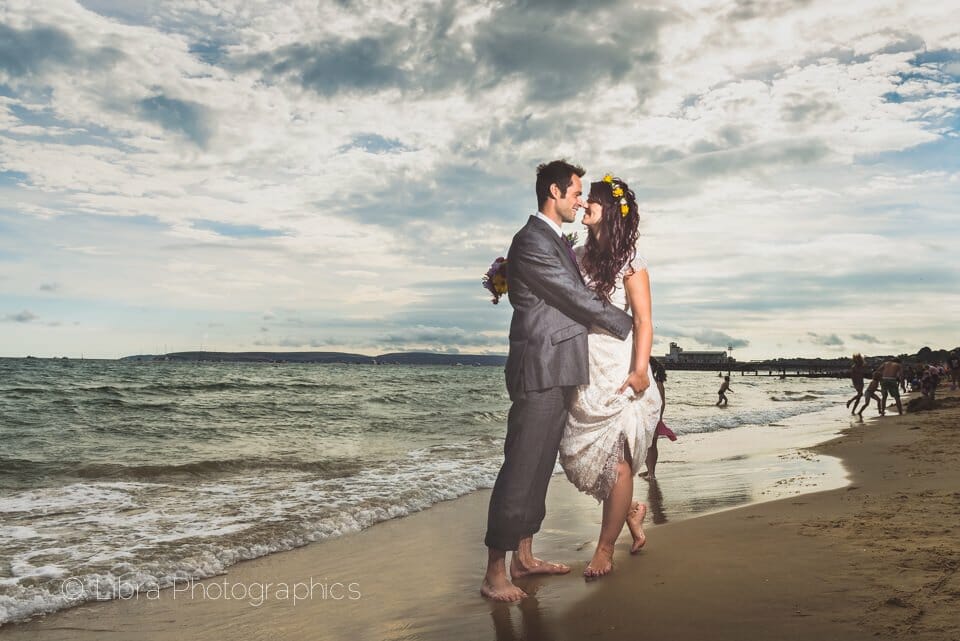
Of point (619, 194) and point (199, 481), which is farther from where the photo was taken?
point (199, 481)

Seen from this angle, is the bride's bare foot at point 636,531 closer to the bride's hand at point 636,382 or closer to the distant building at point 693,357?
the bride's hand at point 636,382

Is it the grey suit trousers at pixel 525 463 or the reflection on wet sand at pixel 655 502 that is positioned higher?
the grey suit trousers at pixel 525 463

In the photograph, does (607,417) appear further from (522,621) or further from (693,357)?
(693,357)

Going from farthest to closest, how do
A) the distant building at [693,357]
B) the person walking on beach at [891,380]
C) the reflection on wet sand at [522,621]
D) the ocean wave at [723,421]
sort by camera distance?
the distant building at [693,357] → the person walking on beach at [891,380] → the ocean wave at [723,421] → the reflection on wet sand at [522,621]

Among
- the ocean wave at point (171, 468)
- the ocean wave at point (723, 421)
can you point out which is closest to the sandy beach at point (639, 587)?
the ocean wave at point (171, 468)

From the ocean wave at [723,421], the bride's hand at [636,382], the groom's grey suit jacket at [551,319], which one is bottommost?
the ocean wave at [723,421]

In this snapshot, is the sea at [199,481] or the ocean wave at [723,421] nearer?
the sea at [199,481]

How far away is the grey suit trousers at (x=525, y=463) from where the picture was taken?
147 inches

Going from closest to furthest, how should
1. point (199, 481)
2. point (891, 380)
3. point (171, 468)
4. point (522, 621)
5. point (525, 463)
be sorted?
1. point (522, 621)
2. point (525, 463)
3. point (199, 481)
4. point (171, 468)
5. point (891, 380)

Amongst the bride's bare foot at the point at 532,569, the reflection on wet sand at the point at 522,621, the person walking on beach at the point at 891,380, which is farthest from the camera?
the person walking on beach at the point at 891,380

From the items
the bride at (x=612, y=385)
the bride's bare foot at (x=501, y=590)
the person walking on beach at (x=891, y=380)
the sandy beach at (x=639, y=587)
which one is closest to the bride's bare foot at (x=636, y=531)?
the sandy beach at (x=639, y=587)

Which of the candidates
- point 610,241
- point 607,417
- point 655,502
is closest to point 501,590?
point 607,417

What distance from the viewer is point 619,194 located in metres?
3.84

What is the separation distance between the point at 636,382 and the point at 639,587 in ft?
3.53
